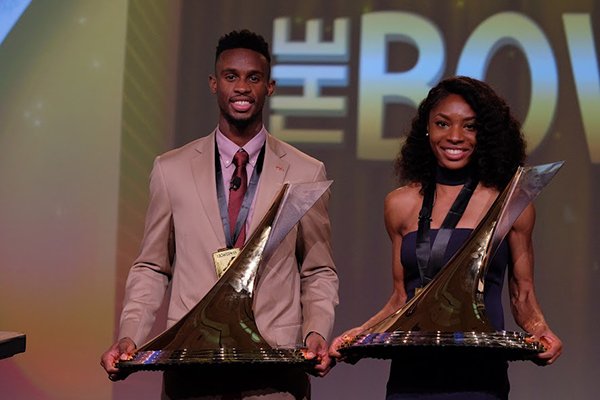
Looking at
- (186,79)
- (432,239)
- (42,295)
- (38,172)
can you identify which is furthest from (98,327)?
(432,239)

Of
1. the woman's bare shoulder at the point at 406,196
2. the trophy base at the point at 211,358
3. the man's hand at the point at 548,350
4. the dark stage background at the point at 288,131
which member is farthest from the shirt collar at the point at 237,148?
the dark stage background at the point at 288,131

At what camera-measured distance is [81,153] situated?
5938 mm

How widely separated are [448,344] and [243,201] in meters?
0.97

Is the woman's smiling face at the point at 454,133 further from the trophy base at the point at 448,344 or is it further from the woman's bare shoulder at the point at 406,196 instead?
the trophy base at the point at 448,344

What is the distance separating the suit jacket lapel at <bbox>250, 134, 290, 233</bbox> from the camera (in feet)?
11.7

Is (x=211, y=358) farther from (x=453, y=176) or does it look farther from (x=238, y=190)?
(x=453, y=176)

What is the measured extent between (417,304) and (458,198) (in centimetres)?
50

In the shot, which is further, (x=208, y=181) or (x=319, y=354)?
(x=208, y=181)

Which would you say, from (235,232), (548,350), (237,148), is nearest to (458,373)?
(548,350)

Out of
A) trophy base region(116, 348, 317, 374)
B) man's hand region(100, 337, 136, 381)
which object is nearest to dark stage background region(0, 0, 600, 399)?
man's hand region(100, 337, 136, 381)

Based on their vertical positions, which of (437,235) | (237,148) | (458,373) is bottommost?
(458,373)

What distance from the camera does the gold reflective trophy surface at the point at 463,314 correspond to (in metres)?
2.86

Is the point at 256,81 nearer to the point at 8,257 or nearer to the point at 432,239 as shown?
the point at 432,239

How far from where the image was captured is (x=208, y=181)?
363cm
